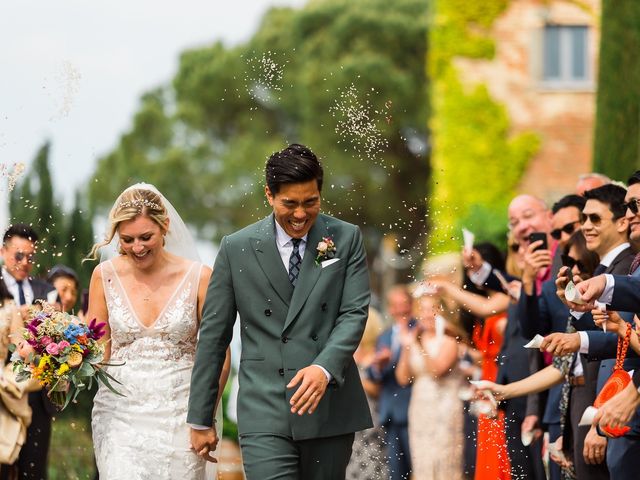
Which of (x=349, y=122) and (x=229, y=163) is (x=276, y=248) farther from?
(x=229, y=163)

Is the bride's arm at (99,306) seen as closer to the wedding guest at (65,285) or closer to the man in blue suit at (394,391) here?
the wedding guest at (65,285)

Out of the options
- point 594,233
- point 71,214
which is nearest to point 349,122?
point 594,233

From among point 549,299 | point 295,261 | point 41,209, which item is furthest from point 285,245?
point 41,209

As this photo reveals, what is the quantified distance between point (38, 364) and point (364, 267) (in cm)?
201

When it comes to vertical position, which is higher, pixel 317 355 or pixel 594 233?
pixel 594 233

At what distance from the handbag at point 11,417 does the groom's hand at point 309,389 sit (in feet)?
14.7

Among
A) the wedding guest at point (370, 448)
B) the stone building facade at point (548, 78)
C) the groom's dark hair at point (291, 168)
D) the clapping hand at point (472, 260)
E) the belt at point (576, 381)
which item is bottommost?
the wedding guest at point (370, 448)

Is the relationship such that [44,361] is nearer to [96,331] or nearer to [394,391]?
[96,331]

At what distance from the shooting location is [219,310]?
25.5ft

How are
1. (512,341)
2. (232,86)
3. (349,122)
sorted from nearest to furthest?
(349,122)
(512,341)
(232,86)

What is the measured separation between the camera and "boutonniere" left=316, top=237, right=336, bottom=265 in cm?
762

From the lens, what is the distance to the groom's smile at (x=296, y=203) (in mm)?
7504

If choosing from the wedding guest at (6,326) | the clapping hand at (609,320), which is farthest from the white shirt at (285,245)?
the wedding guest at (6,326)

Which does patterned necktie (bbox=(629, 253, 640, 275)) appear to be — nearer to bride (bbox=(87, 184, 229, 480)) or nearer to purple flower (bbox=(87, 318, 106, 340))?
bride (bbox=(87, 184, 229, 480))
